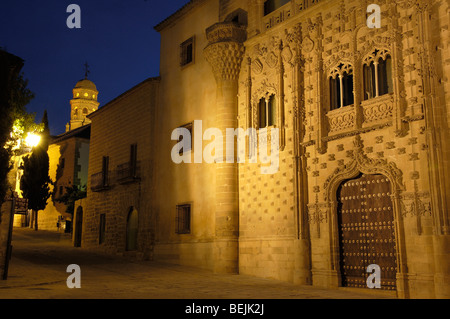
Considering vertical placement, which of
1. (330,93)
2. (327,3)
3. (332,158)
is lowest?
(332,158)

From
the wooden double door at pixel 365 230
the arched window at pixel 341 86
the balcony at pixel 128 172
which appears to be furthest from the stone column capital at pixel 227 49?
the balcony at pixel 128 172

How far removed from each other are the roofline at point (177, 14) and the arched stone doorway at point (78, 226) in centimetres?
1249

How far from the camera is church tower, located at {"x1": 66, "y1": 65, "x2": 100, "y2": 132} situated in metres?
59.0

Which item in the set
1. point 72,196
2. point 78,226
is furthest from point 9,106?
point 72,196

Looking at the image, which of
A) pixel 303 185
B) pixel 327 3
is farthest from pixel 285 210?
pixel 327 3

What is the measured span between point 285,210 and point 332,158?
234 cm

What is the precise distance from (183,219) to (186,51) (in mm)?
7495

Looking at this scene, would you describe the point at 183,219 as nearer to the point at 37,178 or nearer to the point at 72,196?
the point at 72,196

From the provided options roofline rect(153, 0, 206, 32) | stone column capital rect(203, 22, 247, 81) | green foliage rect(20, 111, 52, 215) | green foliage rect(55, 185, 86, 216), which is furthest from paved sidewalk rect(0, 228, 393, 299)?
green foliage rect(20, 111, 52, 215)

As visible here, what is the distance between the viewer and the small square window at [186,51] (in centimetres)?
1976

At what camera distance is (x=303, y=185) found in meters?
13.3

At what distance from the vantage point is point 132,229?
864 inches

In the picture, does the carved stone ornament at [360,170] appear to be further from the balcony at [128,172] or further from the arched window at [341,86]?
the balcony at [128,172]
